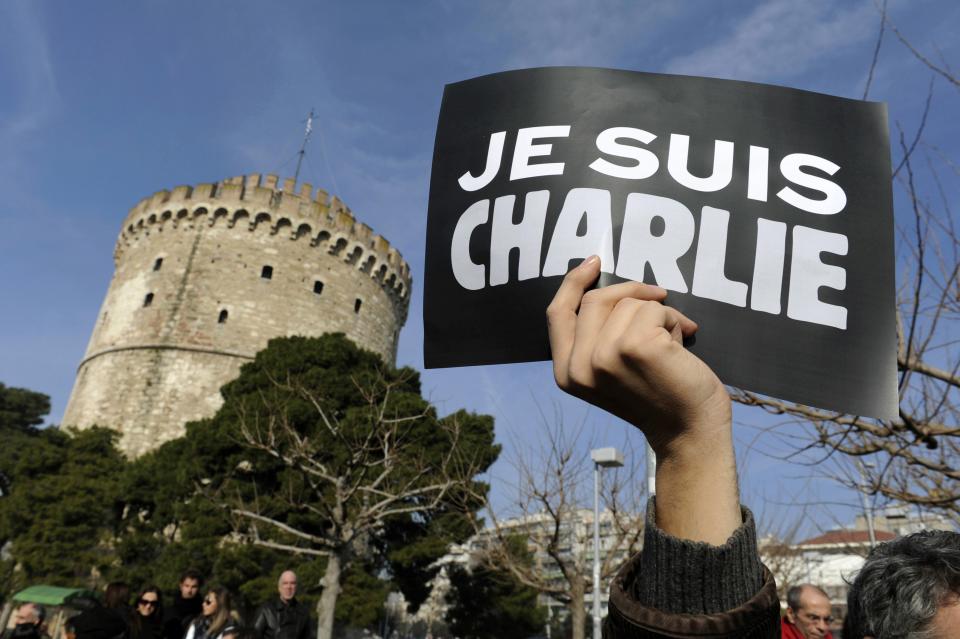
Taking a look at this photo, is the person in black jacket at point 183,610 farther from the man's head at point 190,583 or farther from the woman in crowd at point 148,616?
the woman in crowd at point 148,616

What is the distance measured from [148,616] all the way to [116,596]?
453mm

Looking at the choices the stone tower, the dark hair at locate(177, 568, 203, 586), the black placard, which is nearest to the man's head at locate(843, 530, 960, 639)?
the black placard

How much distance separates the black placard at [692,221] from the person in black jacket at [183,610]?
4.95m

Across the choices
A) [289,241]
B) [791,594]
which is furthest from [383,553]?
[791,594]

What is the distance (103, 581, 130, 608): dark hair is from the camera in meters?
4.65

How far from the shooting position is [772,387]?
1.26 meters

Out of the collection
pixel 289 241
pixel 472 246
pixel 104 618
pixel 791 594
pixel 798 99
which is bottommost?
pixel 104 618

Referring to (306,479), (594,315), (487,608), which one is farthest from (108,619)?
(487,608)

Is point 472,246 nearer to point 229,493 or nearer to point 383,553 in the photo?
point 229,493

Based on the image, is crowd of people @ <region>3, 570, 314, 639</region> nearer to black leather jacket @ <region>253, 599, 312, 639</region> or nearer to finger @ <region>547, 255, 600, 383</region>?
black leather jacket @ <region>253, 599, 312, 639</region>

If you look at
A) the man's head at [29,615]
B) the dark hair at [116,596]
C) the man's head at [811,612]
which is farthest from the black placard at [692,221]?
the man's head at [29,615]

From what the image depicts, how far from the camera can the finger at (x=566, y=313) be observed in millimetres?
991

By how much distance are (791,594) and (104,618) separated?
4454mm

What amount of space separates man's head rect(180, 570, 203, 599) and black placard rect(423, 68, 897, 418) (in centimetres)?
484
